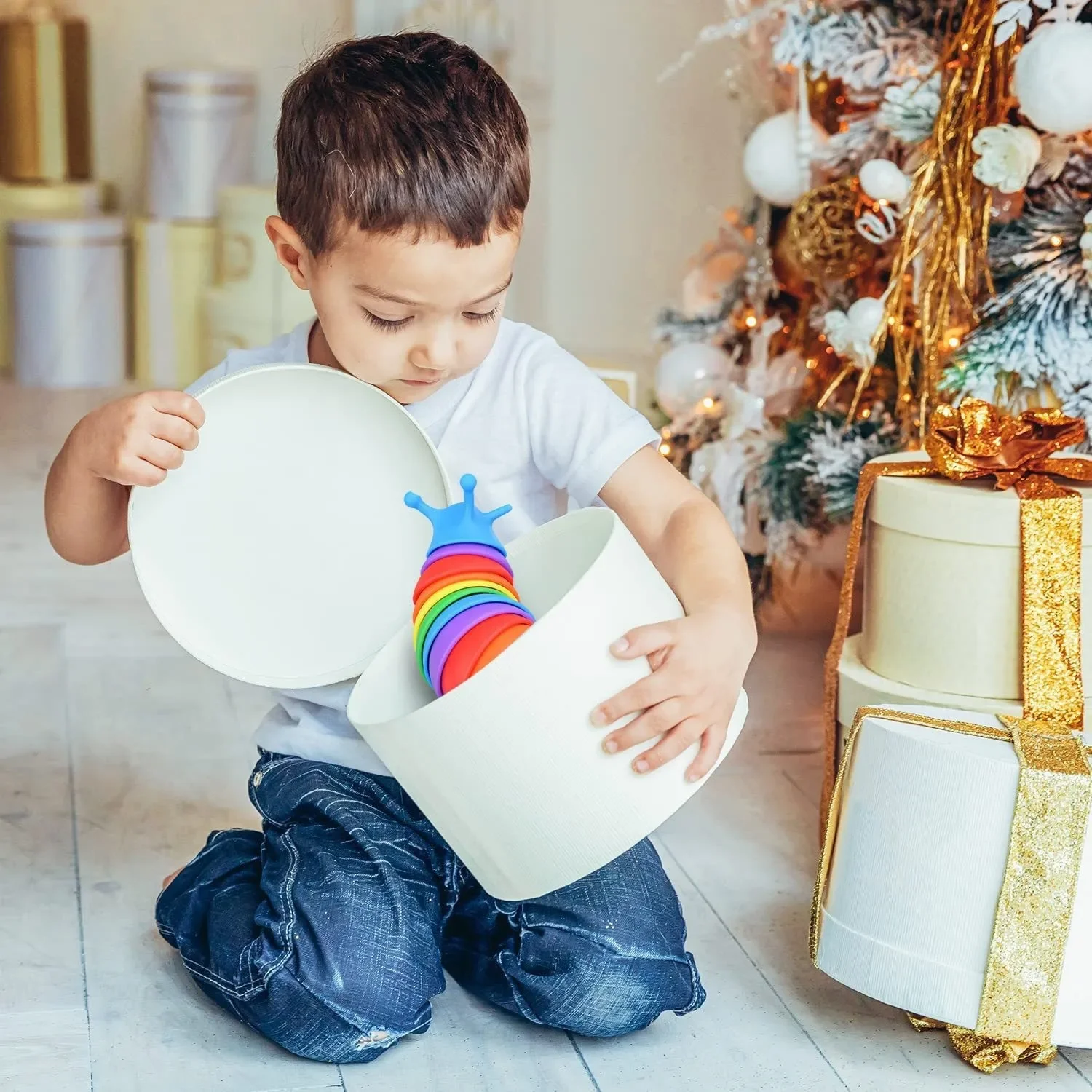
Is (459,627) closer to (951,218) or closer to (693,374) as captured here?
(951,218)

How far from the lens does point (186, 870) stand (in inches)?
42.4

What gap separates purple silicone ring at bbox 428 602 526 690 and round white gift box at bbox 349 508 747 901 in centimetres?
3

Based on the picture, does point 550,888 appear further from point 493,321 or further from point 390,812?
point 493,321

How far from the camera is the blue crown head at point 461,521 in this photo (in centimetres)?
88

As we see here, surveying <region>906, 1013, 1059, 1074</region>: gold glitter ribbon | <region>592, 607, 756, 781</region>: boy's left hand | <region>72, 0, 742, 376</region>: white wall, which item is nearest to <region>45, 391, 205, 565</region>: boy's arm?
<region>592, 607, 756, 781</region>: boy's left hand

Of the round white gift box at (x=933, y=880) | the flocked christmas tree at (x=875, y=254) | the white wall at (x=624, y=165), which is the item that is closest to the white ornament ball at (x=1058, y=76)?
the flocked christmas tree at (x=875, y=254)

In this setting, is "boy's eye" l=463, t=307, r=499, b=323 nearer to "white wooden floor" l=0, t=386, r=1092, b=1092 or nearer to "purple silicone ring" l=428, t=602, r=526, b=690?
"purple silicone ring" l=428, t=602, r=526, b=690

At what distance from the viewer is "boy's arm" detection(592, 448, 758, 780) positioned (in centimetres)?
84

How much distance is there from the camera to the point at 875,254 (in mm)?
1542

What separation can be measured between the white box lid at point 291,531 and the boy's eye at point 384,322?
6cm

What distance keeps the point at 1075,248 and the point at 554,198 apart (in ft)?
6.63

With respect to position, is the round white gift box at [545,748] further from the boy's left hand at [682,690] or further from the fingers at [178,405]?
the fingers at [178,405]

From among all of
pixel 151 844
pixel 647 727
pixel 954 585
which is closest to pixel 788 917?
pixel 954 585

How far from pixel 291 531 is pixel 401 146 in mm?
267
